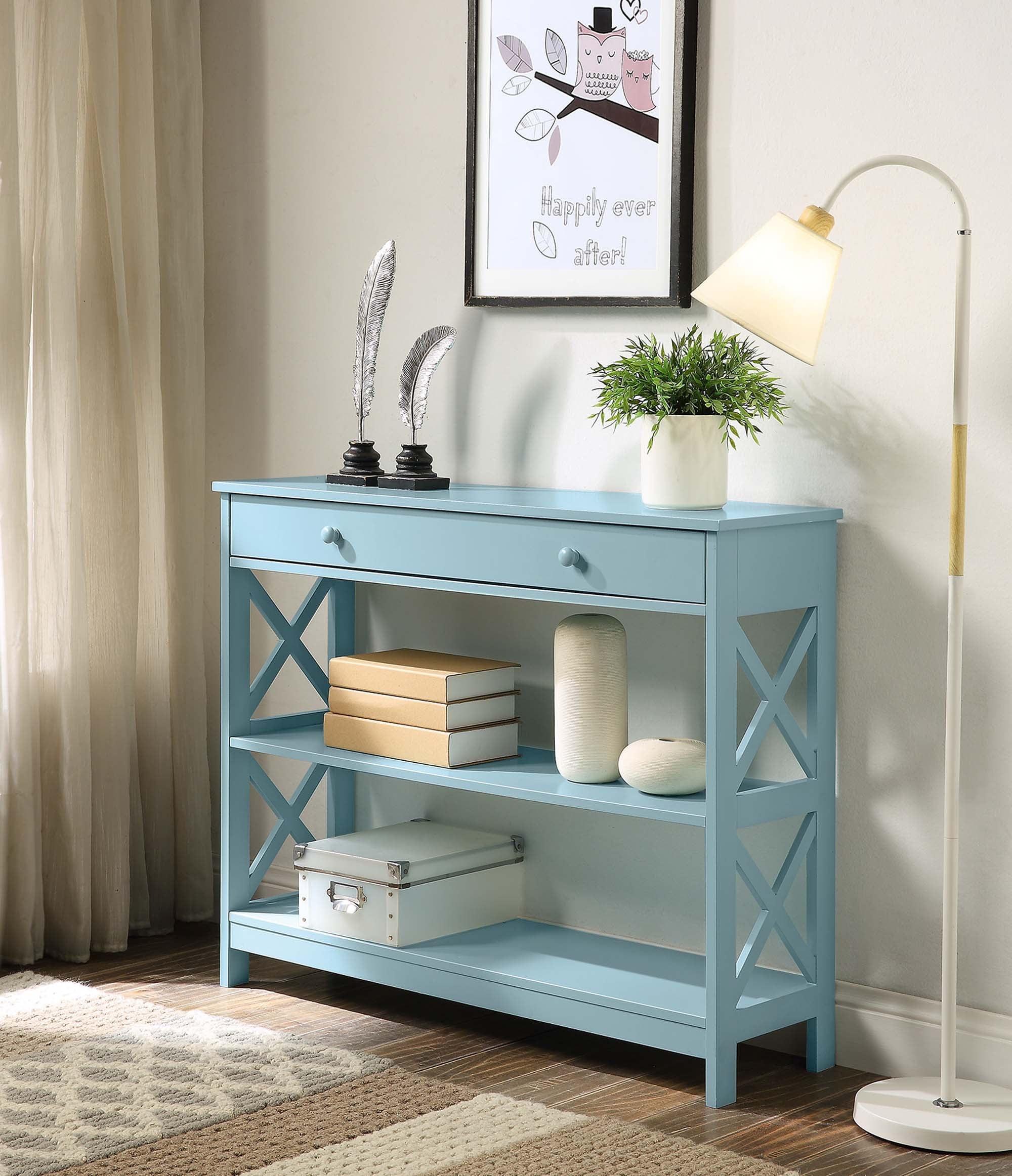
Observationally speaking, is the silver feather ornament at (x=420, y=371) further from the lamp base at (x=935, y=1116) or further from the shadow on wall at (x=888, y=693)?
the lamp base at (x=935, y=1116)

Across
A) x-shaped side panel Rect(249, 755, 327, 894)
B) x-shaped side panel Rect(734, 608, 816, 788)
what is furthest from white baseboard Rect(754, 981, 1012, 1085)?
x-shaped side panel Rect(249, 755, 327, 894)

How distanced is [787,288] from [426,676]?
0.98 metres

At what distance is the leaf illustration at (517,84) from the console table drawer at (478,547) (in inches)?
32.0

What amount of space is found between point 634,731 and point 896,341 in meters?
0.84

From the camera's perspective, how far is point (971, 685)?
2473mm

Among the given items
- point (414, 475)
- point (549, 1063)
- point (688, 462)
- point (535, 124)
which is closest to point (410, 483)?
point (414, 475)

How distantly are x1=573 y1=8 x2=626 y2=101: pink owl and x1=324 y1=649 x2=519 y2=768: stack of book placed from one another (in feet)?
3.38

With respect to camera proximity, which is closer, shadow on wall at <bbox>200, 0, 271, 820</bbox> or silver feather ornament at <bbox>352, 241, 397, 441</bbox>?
silver feather ornament at <bbox>352, 241, 397, 441</bbox>

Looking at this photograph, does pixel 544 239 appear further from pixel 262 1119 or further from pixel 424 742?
pixel 262 1119

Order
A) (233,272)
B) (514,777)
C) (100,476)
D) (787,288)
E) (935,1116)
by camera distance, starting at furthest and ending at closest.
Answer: (233,272) < (100,476) < (514,777) < (935,1116) < (787,288)

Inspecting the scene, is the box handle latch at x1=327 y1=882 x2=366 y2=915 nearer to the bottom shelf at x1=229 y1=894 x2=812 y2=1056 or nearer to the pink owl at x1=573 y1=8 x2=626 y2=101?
the bottom shelf at x1=229 y1=894 x2=812 y2=1056

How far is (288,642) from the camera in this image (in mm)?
3182

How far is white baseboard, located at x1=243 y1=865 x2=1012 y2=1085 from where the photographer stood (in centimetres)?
246

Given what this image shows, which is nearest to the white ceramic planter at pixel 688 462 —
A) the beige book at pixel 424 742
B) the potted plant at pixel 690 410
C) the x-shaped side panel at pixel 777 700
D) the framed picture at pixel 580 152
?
the potted plant at pixel 690 410
